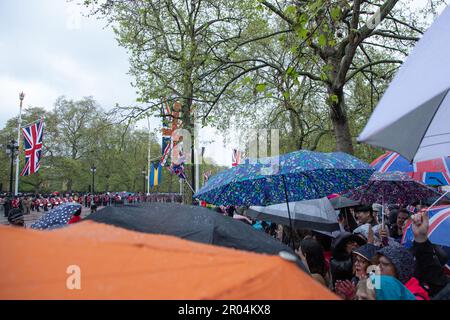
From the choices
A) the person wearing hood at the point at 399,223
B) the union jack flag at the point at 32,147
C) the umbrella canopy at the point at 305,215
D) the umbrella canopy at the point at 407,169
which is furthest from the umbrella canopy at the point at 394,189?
the union jack flag at the point at 32,147

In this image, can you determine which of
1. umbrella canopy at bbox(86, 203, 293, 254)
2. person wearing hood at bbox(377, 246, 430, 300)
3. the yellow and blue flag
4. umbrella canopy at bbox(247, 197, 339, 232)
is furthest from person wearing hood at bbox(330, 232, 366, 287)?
the yellow and blue flag

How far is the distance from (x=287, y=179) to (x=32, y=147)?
18600mm

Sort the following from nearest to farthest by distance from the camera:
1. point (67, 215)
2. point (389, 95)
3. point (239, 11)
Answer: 1. point (389, 95)
2. point (67, 215)
3. point (239, 11)

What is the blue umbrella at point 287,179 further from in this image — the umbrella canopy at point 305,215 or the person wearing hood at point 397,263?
the person wearing hood at point 397,263

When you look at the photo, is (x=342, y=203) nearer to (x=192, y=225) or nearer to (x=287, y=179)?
(x=287, y=179)

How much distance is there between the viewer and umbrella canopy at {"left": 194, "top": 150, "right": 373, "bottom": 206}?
168 inches

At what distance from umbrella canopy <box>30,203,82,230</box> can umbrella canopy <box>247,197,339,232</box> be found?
9.72ft

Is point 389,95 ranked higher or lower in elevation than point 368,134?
higher

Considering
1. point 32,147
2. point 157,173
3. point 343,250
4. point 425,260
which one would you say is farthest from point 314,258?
point 157,173

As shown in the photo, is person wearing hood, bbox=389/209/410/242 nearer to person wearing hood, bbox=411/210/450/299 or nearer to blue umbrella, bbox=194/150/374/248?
blue umbrella, bbox=194/150/374/248
